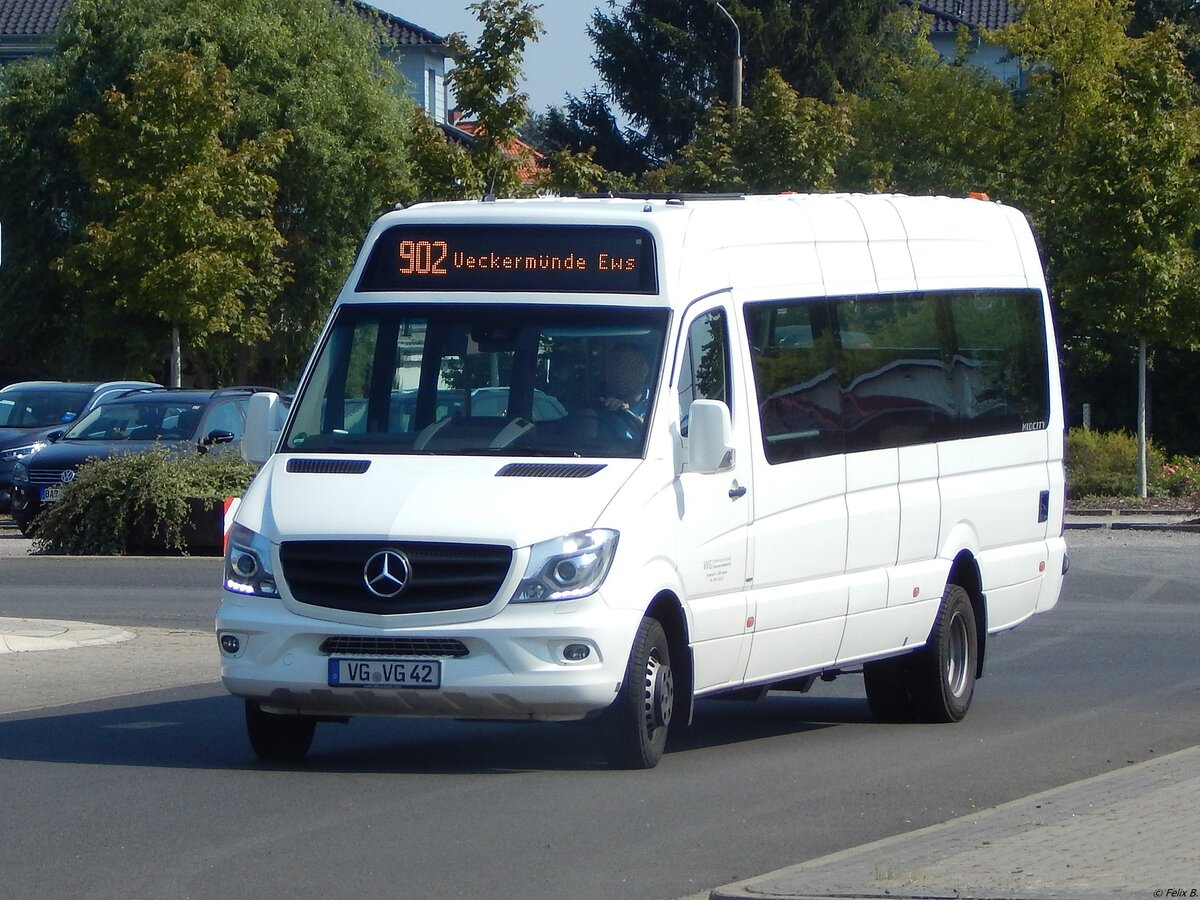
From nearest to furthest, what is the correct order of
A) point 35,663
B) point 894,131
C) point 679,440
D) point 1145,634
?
1. point 679,440
2. point 35,663
3. point 1145,634
4. point 894,131

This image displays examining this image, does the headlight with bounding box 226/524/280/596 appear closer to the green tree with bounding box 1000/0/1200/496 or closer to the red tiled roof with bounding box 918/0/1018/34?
the green tree with bounding box 1000/0/1200/496

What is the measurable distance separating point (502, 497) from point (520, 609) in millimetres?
487

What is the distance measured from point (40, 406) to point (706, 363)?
22.4 m

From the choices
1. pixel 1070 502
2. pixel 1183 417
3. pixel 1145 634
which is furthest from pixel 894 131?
pixel 1145 634

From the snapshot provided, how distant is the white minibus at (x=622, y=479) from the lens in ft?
28.7

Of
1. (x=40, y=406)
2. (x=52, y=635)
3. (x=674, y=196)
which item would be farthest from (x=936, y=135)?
(x=674, y=196)

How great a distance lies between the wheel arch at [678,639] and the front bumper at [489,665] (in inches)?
14.8

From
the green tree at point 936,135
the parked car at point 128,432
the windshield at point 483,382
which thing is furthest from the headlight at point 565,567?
the green tree at point 936,135

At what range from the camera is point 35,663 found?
13.6 metres

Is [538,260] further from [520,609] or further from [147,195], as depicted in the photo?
[147,195]

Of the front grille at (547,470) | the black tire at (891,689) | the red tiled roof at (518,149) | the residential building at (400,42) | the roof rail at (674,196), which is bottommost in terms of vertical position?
the black tire at (891,689)

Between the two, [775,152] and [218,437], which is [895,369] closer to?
[218,437]

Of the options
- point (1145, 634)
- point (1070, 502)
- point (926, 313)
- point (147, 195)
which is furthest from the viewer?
point (147, 195)

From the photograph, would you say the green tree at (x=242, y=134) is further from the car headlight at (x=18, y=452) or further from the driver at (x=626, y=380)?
the driver at (x=626, y=380)
